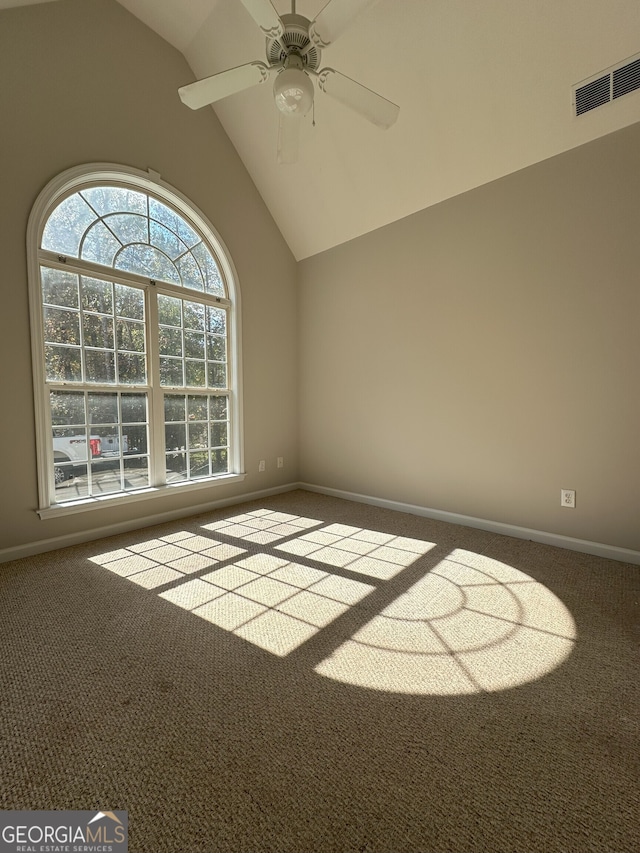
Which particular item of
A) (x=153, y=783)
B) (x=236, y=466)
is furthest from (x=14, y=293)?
(x=153, y=783)

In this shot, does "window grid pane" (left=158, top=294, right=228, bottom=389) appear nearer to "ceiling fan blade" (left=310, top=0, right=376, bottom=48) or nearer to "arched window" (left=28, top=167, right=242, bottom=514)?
"arched window" (left=28, top=167, right=242, bottom=514)

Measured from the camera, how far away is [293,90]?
1765mm

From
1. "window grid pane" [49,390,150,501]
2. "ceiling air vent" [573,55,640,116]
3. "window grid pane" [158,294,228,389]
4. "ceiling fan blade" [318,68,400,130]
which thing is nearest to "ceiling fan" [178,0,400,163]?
"ceiling fan blade" [318,68,400,130]

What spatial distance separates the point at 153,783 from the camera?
108 cm

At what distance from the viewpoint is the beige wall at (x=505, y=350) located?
8.04ft

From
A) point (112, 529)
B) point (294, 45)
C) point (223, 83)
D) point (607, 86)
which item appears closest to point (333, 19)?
point (294, 45)

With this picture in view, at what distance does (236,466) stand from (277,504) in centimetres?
56

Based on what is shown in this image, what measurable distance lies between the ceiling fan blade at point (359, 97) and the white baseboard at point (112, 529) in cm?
309

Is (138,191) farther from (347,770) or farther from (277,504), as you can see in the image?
(347,770)

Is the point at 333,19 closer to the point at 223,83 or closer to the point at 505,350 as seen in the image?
the point at 223,83

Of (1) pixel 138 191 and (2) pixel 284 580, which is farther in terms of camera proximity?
(1) pixel 138 191

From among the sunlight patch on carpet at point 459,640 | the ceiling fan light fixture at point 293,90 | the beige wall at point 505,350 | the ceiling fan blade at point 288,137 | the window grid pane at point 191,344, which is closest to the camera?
the sunlight patch on carpet at point 459,640

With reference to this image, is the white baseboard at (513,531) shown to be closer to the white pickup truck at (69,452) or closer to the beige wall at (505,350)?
the beige wall at (505,350)

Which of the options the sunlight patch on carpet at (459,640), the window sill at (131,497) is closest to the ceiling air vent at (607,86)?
the sunlight patch on carpet at (459,640)
